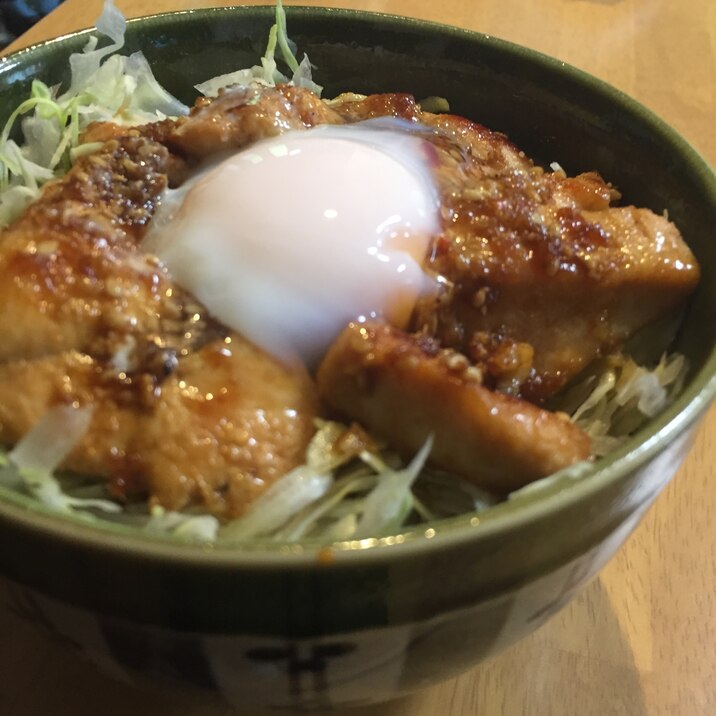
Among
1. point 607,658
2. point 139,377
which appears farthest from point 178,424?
point 607,658

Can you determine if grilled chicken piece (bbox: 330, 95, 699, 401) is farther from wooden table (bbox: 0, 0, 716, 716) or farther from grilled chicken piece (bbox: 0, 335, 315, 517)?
wooden table (bbox: 0, 0, 716, 716)

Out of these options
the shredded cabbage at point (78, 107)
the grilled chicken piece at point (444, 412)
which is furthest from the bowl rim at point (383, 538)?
the shredded cabbage at point (78, 107)

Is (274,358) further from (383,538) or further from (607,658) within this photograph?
(607,658)

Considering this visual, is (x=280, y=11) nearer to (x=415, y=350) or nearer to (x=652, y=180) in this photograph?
(x=652, y=180)

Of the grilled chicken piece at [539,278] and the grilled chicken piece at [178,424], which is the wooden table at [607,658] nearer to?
the grilled chicken piece at [178,424]

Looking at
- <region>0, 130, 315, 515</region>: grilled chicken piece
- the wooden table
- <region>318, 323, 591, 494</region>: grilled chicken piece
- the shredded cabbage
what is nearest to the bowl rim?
<region>318, 323, 591, 494</region>: grilled chicken piece
